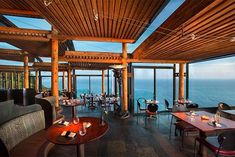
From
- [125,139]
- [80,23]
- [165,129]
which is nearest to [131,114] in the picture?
[165,129]

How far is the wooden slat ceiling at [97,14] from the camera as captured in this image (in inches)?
118

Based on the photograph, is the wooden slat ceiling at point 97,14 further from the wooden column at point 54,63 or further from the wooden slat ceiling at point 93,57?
the wooden slat ceiling at point 93,57

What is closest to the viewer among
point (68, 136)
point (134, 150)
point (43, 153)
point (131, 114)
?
point (68, 136)

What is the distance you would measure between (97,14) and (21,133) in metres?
3.02

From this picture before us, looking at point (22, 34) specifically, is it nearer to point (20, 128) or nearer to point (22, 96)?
point (20, 128)

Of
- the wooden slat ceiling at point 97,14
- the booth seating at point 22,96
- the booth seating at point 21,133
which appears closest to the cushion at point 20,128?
the booth seating at point 21,133

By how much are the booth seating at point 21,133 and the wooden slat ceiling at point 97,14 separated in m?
2.25

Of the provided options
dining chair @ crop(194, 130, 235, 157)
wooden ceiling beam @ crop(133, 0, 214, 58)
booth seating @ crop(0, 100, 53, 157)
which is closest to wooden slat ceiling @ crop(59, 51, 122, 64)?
wooden ceiling beam @ crop(133, 0, 214, 58)

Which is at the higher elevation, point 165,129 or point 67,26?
point 67,26

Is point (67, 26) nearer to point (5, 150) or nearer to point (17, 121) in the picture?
point (17, 121)

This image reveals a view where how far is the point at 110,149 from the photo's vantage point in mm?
3604

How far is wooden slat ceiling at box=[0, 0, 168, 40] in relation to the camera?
300cm

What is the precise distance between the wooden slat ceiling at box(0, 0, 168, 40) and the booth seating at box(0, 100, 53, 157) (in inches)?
88.7

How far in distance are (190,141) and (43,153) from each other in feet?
12.2
